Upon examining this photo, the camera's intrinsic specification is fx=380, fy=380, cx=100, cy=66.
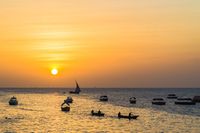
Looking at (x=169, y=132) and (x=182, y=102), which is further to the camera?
(x=182, y=102)

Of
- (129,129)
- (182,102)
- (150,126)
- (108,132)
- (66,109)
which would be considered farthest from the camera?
(182,102)

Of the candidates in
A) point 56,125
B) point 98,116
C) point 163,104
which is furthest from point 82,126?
point 163,104

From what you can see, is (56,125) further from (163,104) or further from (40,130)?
(163,104)

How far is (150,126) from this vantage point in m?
84.3

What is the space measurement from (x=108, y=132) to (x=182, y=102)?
344 ft

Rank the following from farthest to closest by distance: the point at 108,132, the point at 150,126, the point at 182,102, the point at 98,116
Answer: the point at 182,102 < the point at 98,116 < the point at 150,126 < the point at 108,132

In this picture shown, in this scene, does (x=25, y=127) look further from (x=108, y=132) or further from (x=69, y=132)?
(x=108, y=132)

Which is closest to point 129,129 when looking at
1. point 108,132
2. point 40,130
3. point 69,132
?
point 108,132

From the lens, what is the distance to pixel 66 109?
426ft

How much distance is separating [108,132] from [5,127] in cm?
2197

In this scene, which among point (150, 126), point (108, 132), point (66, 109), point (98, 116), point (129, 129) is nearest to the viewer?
point (108, 132)

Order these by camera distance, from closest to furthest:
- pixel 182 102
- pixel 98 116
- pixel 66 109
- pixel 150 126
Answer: pixel 150 126, pixel 98 116, pixel 66 109, pixel 182 102

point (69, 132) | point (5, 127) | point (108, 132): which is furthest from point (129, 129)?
point (5, 127)

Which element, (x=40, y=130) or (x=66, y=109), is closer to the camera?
(x=40, y=130)
